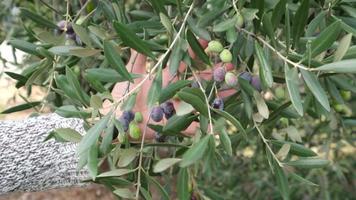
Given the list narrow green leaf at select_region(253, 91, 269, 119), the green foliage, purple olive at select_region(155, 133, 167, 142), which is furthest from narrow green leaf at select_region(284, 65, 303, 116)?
purple olive at select_region(155, 133, 167, 142)

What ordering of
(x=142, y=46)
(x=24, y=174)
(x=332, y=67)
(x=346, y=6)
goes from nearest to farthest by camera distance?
(x=332, y=67), (x=142, y=46), (x=346, y=6), (x=24, y=174)

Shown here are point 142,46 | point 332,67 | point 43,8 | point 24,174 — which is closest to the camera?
point 332,67

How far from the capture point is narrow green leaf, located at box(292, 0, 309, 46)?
84cm

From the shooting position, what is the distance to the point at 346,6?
98 centimetres

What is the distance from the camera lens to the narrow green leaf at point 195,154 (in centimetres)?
69

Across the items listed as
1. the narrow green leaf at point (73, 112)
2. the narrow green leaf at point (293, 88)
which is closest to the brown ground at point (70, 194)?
the narrow green leaf at point (73, 112)

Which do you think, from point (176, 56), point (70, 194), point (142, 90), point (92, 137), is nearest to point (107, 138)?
point (92, 137)

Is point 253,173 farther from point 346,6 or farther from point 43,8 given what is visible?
point 346,6

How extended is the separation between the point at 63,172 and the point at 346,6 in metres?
0.65

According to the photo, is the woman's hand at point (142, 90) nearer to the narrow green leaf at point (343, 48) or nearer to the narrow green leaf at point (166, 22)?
the narrow green leaf at point (166, 22)

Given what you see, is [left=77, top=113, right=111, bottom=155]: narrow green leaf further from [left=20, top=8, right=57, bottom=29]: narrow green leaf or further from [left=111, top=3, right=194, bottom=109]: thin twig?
[left=20, top=8, right=57, bottom=29]: narrow green leaf

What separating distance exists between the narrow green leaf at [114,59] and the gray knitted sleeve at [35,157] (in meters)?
0.41

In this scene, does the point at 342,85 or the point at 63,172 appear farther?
the point at 63,172

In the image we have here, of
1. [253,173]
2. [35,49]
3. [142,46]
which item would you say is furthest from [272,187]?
[142,46]
